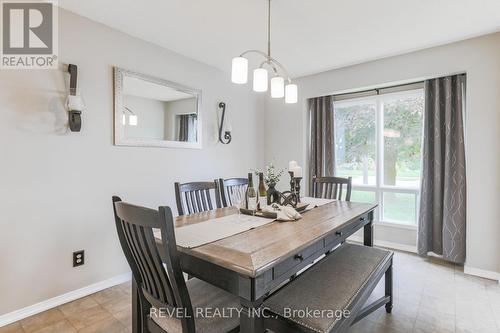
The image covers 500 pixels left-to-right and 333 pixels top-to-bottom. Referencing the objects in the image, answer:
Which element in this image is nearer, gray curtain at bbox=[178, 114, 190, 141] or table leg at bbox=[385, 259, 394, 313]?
table leg at bbox=[385, 259, 394, 313]

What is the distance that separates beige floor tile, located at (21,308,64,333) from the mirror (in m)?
1.46

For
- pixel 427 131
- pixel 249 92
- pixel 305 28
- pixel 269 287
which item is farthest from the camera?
pixel 249 92

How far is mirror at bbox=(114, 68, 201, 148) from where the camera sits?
2.51 metres

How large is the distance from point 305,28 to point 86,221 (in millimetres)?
2667

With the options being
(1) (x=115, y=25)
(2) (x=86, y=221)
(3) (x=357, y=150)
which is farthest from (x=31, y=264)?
(3) (x=357, y=150)

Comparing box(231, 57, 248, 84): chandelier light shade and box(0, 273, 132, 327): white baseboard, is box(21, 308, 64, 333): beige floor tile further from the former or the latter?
box(231, 57, 248, 84): chandelier light shade

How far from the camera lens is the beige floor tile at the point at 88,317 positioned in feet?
6.20

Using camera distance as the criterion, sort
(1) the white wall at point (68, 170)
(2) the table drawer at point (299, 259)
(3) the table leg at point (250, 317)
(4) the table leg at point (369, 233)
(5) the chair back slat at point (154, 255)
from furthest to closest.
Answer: (4) the table leg at point (369, 233) → (1) the white wall at point (68, 170) → (2) the table drawer at point (299, 259) → (3) the table leg at point (250, 317) → (5) the chair back slat at point (154, 255)

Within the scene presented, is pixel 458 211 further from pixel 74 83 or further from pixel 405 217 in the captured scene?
pixel 74 83

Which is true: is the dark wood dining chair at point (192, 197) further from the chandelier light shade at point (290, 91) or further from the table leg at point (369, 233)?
the table leg at point (369, 233)

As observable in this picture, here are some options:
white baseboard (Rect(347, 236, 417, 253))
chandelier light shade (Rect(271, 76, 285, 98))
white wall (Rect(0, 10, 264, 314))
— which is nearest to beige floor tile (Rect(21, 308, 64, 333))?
white wall (Rect(0, 10, 264, 314))

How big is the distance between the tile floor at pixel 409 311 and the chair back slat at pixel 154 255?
982mm

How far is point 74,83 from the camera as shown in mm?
2127

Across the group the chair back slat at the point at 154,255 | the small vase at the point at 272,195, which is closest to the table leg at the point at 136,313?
the chair back slat at the point at 154,255
